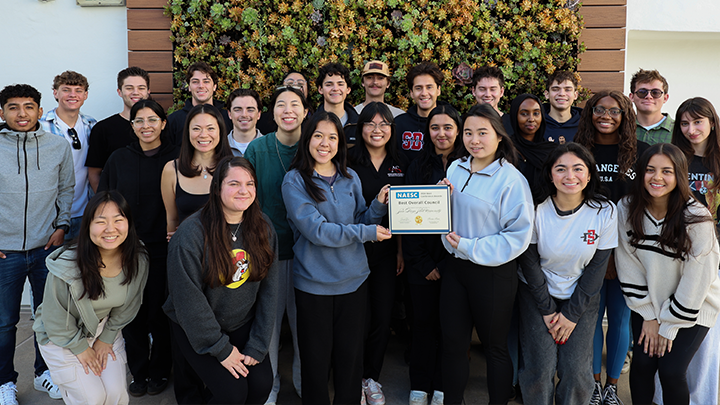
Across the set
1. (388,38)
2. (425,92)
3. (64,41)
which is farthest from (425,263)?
(64,41)

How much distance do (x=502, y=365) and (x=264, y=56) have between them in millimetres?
3660

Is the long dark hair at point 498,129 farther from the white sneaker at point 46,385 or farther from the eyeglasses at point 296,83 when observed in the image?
the white sneaker at point 46,385

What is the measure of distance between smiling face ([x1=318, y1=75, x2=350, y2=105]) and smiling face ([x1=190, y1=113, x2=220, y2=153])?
1.22 m

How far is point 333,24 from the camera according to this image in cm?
461

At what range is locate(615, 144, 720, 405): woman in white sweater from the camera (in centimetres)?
259

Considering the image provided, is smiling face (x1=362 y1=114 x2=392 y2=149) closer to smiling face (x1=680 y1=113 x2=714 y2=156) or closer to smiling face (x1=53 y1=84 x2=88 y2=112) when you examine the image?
smiling face (x1=680 y1=113 x2=714 y2=156)

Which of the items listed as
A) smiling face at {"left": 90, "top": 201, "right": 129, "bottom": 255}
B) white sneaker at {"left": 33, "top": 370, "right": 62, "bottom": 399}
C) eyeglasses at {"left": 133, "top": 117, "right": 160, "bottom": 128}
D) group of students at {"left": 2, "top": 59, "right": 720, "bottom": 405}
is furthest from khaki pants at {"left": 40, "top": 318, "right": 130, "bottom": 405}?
eyeglasses at {"left": 133, "top": 117, "right": 160, "bottom": 128}

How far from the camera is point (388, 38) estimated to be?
4621 millimetres

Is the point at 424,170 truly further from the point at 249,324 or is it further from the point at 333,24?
the point at 333,24

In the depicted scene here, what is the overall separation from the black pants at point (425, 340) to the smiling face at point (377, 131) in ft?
3.38

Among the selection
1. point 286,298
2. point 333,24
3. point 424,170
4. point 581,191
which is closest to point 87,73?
point 333,24

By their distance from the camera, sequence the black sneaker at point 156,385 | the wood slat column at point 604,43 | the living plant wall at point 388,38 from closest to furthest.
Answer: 1. the black sneaker at point 156,385
2. the living plant wall at point 388,38
3. the wood slat column at point 604,43

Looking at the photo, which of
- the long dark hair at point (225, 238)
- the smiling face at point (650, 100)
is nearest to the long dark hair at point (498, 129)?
the long dark hair at point (225, 238)

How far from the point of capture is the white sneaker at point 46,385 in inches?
128
